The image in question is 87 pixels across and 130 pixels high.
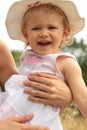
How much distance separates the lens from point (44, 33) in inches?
131

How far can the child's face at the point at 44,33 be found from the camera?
334 centimetres

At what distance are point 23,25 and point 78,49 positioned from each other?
11.7 metres

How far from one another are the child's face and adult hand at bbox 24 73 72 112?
17 centimetres

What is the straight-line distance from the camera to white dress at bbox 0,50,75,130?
325 centimetres

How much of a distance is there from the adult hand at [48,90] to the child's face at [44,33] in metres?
0.17

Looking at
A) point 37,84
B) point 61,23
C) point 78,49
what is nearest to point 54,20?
point 61,23

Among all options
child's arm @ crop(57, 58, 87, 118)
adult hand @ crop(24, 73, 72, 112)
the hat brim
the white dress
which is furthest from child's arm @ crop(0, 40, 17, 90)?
child's arm @ crop(57, 58, 87, 118)

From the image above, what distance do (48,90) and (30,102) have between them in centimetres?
13

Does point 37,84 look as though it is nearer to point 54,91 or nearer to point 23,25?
point 54,91

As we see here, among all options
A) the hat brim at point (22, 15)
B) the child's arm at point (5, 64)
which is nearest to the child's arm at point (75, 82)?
the hat brim at point (22, 15)

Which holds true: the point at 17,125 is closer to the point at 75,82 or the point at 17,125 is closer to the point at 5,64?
the point at 75,82

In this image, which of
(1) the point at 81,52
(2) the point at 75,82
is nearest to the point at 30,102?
(2) the point at 75,82

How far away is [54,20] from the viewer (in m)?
3.39

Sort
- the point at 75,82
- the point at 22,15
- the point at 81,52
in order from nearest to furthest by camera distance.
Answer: the point at 75,82 → the point at 22,15 → the point at 81,52
